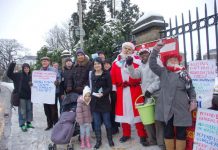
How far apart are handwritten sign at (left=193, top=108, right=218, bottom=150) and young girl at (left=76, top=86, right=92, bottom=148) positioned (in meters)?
2.32

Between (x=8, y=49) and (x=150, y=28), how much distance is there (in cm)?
6624

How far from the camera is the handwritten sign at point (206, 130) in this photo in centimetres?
432

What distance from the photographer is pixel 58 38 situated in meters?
48.0

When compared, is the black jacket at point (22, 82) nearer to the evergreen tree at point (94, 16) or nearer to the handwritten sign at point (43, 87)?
the handwritten sign at point (43, 87)

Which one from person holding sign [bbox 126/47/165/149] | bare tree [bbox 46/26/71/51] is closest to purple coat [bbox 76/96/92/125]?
person holding sign [bbox 126/47/165/149]

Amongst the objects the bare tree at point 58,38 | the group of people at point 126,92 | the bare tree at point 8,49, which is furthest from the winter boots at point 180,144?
the bare tree at point 8,49

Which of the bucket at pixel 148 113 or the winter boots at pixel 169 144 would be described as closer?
the winter boots at pixel 169 144

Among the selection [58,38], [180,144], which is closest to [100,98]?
[180,144]

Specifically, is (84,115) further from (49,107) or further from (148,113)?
(49,107)

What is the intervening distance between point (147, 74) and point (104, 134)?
221cm

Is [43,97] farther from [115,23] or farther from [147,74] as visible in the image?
[115,23]

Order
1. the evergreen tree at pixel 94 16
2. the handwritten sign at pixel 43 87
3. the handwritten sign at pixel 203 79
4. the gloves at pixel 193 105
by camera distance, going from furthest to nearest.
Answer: the evergreen tree at pixel 94 16
the handwritten sign at pixel 43 87
the gloves at pixel 193 105
the handwritten sign at pixel 203 79

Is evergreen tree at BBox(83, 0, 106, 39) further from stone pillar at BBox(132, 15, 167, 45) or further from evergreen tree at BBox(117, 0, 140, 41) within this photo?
stone pillar at BBox(132, 15, 167, 45)

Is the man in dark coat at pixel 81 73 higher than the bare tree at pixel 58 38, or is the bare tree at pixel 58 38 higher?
the bare tree at pixel 58 38
